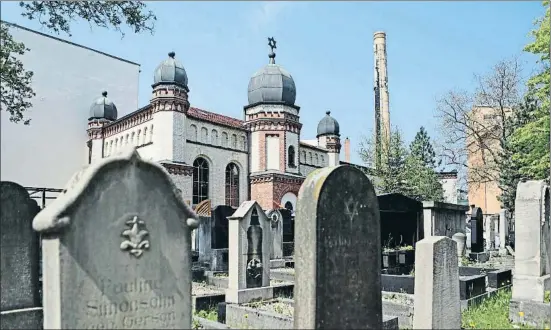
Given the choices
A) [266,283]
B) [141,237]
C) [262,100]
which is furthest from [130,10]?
[262,100]

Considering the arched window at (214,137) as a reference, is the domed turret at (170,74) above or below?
above

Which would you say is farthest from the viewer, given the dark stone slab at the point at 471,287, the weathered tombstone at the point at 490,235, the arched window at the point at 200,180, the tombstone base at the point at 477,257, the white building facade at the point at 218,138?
the arched window at the point at 200,180

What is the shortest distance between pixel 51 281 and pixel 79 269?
0.21 meters

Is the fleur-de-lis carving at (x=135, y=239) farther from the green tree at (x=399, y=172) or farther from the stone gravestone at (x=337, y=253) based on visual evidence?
the green tree at (x=399, y=172)

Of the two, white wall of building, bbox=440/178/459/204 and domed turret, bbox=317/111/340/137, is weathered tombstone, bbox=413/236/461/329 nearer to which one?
domed turret, bbox=317/111/340/137

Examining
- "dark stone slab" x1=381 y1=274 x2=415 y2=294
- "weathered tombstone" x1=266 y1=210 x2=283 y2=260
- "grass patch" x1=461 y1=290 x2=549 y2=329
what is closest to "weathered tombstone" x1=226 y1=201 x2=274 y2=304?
"dark stone slab" x1=381 y1=274 x2=415 y2=294

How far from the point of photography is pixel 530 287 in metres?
7.46

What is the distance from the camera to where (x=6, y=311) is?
6.23 meters

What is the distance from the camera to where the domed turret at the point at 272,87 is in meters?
30.4

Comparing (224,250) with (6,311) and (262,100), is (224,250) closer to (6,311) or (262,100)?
(6,311)

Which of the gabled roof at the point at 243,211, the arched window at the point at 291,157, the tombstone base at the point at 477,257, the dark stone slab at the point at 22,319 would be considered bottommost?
the tombstone base at the point at 477,257

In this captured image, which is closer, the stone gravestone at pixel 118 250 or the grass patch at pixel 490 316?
the stone gravestone at pixel 118 250

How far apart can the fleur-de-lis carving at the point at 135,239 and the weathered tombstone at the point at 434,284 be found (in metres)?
2.97

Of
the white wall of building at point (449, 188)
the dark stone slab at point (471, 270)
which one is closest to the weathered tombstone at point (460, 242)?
the dark stone slab at point (471, 270)
